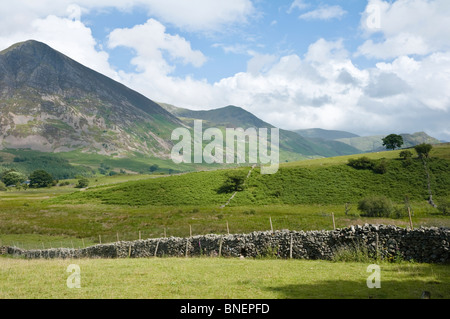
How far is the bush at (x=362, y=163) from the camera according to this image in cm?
10738

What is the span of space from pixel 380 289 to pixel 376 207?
53.0 m

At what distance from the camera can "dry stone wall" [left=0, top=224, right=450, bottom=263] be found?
2175 centimetres

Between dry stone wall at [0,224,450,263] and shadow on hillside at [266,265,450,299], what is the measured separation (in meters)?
4.06

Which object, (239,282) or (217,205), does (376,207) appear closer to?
(217,205)

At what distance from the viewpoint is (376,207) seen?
62.9 metres

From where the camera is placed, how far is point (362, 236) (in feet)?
78.8

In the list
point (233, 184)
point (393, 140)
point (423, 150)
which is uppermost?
point (393, 140)

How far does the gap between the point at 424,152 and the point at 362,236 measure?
101162mm

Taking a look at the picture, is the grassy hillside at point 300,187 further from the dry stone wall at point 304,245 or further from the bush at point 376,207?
the dry stone wall at point 304,245

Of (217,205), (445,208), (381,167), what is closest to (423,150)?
(381,167)
